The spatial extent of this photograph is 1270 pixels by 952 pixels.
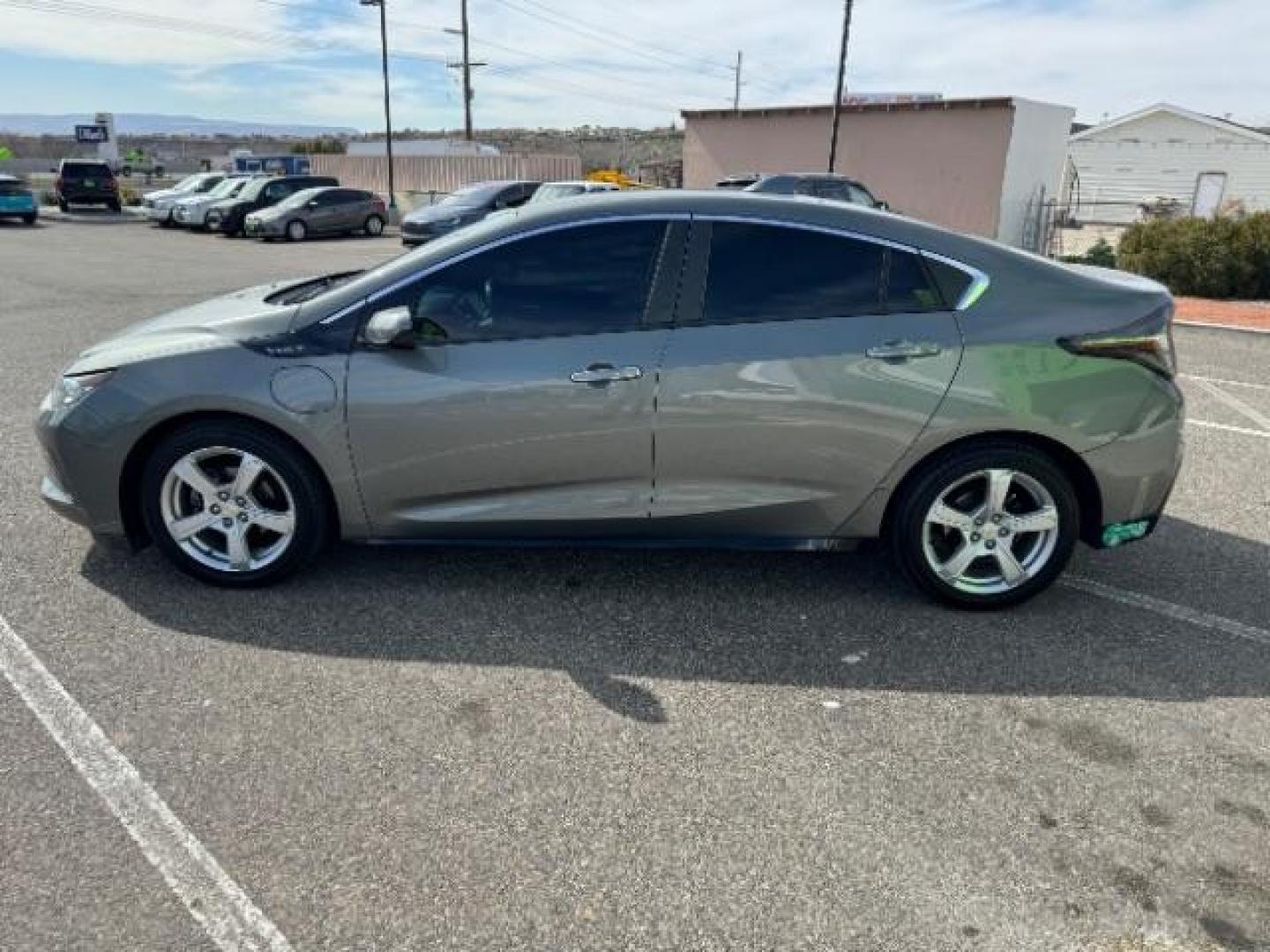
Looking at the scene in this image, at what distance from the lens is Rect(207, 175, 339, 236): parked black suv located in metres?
26.2

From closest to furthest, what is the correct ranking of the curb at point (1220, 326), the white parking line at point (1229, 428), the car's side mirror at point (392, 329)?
the car's side mirror at point (392, 329)
the white parking line at point (1229, 428)
the curb at point (1220, 326)

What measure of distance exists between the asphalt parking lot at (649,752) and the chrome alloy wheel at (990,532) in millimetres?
190

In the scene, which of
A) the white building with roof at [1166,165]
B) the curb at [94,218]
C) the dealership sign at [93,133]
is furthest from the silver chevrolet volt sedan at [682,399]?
the dealership sign at [93,133]

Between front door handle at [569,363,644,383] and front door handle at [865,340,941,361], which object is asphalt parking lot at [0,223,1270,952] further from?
front door handle at [865,340,941,361]

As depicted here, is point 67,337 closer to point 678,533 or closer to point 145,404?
point 145,404

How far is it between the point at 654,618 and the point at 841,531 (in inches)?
32.4

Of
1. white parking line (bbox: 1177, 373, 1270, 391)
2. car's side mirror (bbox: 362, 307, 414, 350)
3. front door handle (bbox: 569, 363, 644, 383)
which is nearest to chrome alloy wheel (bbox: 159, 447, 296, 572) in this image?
car's side mirror (bbox: 362, 307, 414, 350)

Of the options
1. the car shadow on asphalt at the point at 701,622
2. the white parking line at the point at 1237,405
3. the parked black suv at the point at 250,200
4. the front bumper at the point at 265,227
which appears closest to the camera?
the car shadow on asphalt at the point at 701,622

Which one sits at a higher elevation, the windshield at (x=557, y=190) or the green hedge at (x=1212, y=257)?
the windshield at (x=557, y=190)

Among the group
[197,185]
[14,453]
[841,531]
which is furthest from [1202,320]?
[197,185]

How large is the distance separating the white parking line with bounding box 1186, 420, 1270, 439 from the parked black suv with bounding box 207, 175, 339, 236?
992 inches

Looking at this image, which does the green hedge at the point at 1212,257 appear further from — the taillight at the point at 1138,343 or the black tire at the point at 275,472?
the black tire at the point at 275,472

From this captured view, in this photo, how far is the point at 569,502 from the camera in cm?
359

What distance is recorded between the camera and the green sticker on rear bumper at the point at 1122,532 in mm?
3650
